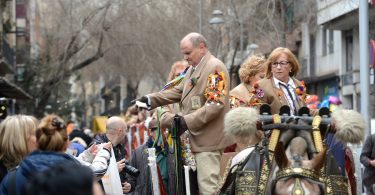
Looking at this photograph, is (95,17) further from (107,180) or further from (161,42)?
(107,180)

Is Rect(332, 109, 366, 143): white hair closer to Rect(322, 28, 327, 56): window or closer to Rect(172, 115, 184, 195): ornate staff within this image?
Rect(172, 115, 184, 195): ornate staff

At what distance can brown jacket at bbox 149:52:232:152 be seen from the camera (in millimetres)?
9891

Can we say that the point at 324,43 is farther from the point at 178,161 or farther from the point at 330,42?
the point at 178,161

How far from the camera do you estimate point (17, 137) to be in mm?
7539

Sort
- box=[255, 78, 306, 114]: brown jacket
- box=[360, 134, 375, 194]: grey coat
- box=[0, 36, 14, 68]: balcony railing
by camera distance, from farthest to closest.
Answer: box=[0, 36, 14, 68]: balcony railing < box=[360, 134, 375, 194]: grey coat < box=[255, 78, 306, 114]: brown jacket

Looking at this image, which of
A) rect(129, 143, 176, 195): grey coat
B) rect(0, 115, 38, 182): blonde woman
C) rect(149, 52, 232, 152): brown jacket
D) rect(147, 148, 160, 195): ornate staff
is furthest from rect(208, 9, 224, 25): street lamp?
rect(0, 115, 38, 182): blonde woman

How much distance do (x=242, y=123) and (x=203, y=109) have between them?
2.61 meters

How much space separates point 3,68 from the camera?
38125mm

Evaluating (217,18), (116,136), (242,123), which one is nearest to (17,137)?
(242,123)

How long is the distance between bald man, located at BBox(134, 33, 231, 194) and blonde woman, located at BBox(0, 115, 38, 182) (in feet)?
8.48

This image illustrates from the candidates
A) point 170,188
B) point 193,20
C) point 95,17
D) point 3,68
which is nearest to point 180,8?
point 193,20

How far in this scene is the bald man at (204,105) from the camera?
9898 millimetres

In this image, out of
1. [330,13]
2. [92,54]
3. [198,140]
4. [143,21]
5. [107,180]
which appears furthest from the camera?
[92,54]

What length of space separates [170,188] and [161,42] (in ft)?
93.2
